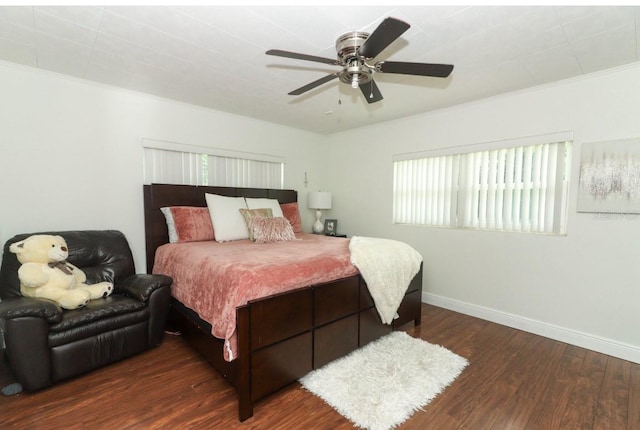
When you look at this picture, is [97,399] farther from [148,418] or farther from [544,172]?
[544,172]

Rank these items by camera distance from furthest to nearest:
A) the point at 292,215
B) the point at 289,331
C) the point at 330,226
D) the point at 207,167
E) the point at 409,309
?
the point at 330,226, the point at 292,215, the point at 207,167, the point at 409,309, the point at 289,331

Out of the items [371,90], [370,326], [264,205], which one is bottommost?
[370,326]

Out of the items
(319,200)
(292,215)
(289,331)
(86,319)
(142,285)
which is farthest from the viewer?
(319,200)

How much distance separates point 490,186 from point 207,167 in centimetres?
339

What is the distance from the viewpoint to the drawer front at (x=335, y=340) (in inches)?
82.7

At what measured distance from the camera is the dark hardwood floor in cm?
168

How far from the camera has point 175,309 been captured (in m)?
2.63

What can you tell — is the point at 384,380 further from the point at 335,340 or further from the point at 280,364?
the point at 280,364

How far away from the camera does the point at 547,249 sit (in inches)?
111

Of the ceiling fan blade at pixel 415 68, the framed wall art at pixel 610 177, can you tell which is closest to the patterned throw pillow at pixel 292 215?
the ceiling fan blade at pixel 415 68

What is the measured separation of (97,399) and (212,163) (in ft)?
8.58

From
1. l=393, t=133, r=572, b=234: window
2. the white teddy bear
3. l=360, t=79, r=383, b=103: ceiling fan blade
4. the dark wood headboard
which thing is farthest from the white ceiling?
the white teddy bear

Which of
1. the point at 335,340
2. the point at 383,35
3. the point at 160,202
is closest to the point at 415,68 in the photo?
the point at 383,35

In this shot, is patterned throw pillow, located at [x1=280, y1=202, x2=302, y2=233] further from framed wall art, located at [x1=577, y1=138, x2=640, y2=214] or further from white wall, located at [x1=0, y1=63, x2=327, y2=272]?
framed wall art, located at [x1=577, y1=138, x2=640, y2=214]
